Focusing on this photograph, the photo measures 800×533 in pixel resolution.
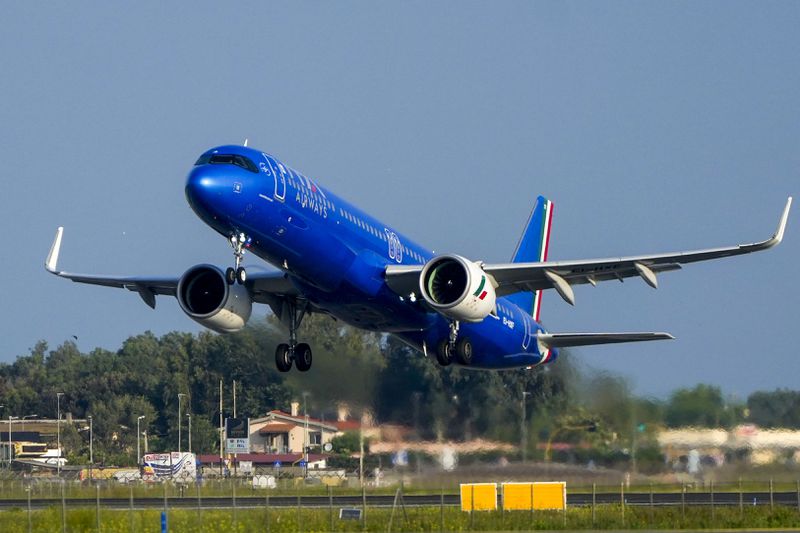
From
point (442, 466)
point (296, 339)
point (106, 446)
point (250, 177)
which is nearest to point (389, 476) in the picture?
point (442, 466)

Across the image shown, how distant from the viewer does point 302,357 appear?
45.8m

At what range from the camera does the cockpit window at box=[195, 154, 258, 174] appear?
120 ft

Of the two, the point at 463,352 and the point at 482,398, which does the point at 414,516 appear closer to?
the point at 463,352

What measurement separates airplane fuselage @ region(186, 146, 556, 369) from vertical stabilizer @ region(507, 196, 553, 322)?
8.15 metres

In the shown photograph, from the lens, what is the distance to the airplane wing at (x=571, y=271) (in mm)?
40375

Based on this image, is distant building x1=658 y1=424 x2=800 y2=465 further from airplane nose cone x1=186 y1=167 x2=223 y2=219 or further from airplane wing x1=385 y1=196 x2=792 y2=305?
airplane nose cone x1=186 y1=167 x2=223 y2=219

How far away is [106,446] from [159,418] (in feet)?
32.0

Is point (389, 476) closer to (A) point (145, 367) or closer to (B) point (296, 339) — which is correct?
(B) point (296, 339)

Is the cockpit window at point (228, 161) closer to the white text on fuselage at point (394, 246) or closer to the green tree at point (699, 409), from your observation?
the white text on fuselage at point (394, 246)

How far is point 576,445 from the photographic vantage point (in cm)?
4781

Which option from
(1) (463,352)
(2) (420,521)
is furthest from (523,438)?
(2) (420,521)

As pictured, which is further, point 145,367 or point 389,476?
point 145,367

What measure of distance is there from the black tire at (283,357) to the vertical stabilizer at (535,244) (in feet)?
35.9

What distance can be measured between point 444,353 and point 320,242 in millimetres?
6743
